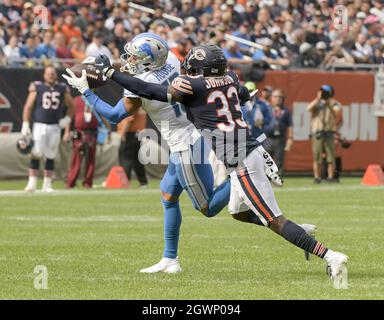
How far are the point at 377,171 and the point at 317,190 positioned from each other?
6.39 feet

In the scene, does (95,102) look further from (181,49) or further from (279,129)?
(279,129)

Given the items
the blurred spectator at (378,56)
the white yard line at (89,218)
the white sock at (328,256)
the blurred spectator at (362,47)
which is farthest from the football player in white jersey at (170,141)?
the blurred spectator at (378,56)

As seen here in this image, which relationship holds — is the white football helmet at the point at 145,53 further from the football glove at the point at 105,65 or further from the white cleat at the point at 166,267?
the white cleat at the point at 166,267

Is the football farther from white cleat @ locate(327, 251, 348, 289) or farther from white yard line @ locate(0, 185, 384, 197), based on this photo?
white yard line @ locate(0, 185, 384, 197)

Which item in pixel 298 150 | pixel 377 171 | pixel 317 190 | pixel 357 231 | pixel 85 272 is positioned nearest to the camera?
pixel 85 272

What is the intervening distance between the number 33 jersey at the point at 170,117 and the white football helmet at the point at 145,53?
0.06 meters

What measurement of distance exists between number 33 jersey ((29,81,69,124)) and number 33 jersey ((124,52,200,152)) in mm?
8532

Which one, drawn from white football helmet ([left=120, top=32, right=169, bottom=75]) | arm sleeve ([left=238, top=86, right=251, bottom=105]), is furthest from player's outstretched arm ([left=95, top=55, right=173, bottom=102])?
arm sleeve ([left=238, top=86, right=251, bottom=105])

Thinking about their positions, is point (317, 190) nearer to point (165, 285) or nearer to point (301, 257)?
point (301, 257)

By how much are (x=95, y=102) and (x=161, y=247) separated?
2.28 meters

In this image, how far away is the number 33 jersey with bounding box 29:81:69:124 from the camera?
1725cm

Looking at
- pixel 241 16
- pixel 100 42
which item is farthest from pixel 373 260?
pixel 241 16

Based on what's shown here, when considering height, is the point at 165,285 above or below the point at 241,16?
below

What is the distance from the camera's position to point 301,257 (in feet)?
31.7
